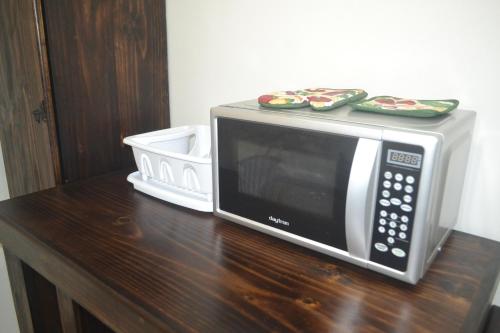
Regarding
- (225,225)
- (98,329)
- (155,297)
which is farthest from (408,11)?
(98,329)

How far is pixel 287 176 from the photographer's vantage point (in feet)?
2.43

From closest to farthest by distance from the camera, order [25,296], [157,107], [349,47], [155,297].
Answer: [155,297], [349,47], [25,296], [157,107]

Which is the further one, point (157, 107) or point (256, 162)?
point (157, 107)

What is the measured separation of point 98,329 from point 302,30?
89 cm

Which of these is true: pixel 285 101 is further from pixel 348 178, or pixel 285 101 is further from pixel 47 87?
pixel 47 87

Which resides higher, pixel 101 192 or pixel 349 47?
pixel 349 47

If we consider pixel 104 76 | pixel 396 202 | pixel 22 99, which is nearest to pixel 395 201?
pixel 396 202

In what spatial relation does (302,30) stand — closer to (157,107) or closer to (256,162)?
(256,162)

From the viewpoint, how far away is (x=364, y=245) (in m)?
0.66

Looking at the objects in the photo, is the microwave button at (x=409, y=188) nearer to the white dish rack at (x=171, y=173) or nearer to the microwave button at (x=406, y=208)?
the microwave button at (x=406, y=208)

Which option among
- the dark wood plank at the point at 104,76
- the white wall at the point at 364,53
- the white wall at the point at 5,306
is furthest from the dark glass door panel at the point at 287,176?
the white wall at the point at 5,306

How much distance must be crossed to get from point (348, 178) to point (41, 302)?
3.05ft

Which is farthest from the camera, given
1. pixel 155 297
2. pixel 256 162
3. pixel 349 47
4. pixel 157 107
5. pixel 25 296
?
pixel 157 107

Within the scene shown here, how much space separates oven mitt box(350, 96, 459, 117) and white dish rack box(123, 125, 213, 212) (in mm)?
366
